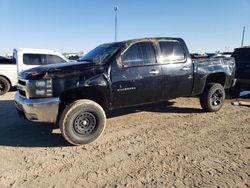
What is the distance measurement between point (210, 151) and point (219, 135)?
904mm

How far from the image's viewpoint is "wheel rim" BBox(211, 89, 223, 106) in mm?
6844

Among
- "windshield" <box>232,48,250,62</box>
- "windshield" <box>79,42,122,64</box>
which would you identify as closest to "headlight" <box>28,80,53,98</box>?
"windshield" <box>79,42,122,64</box>

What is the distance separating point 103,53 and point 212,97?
3.24m

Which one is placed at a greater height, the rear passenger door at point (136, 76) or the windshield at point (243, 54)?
the windshield at point (243, 54)

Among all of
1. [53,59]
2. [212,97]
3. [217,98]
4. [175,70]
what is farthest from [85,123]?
[53,59]

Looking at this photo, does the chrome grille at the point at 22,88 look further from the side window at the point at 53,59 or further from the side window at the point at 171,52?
the side window at the point at 53,59

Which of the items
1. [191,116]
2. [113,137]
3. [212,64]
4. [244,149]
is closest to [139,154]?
[113,137]

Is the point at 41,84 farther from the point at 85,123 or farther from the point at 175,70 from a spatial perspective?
the point at 175,70

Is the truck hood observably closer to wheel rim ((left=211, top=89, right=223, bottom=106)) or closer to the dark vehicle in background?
wheel rim ((left=211, top=89, right=223, bottom=106))

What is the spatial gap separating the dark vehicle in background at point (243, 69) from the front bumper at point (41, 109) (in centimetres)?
706

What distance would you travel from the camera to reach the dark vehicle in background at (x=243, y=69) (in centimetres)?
895

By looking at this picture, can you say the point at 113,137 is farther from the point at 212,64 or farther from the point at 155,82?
the point at 212,64

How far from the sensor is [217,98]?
22.8ft

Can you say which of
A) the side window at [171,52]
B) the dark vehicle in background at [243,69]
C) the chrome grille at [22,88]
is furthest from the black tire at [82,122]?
the dark vehicle in background at [243,69]
